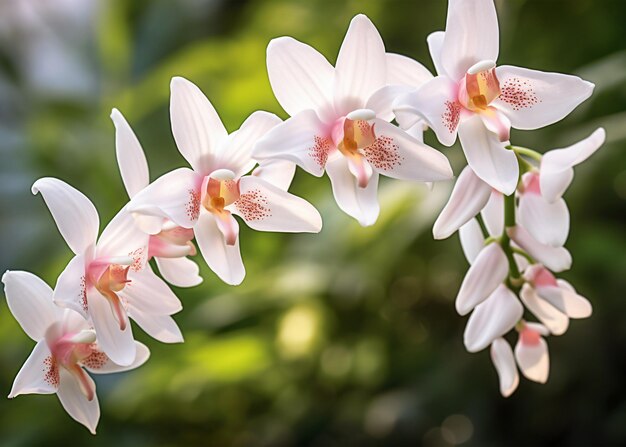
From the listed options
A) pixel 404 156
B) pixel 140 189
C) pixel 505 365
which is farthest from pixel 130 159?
pixel 505 365

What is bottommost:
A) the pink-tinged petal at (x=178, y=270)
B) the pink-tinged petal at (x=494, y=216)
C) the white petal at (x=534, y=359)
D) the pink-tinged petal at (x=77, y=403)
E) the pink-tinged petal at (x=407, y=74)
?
the white petal at (x=534, y=359)

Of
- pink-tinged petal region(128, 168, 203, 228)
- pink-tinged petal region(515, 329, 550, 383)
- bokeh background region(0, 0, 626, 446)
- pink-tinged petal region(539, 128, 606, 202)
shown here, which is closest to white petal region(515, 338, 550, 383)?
pink-tinged petal region(515, 329, 550, 383)

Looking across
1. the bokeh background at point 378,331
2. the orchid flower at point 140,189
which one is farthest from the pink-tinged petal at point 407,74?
the bokeh background at point 378,331

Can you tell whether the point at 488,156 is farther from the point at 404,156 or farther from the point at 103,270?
the point at 103,270

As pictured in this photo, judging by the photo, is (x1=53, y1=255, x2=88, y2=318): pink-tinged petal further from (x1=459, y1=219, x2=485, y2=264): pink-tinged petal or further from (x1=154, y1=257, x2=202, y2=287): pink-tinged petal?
(x1=459, y1=219, x2=485, y2=264): pink-tinged petal

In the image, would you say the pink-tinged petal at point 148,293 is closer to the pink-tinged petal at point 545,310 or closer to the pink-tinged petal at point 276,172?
the pink-tinged petal at point 276,172
